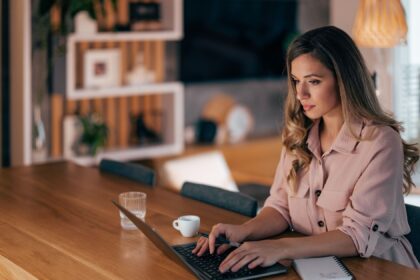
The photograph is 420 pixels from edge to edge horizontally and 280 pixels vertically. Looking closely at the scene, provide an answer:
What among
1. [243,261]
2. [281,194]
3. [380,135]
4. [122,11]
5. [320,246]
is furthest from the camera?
[122,11]

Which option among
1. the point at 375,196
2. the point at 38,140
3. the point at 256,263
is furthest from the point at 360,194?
A: the point at 38,140

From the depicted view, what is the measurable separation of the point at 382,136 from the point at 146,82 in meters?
3.97

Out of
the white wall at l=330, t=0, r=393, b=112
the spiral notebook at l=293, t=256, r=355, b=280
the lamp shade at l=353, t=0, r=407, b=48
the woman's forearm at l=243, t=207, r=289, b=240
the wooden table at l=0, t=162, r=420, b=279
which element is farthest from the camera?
the white wall at l=330, t=0, r=393, b=112

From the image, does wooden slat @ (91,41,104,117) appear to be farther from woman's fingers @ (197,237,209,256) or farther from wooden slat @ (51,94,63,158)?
woman's fingers @ (197,237,209,256)

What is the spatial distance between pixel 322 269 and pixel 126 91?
3969 mm

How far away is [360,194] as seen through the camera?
2641 mm

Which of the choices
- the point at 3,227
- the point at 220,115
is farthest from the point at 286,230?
the point at 220,115

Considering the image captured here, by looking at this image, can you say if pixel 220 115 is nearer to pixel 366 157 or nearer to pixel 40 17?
pixel 40 17

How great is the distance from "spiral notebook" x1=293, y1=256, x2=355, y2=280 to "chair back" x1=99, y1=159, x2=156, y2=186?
138 centimetres

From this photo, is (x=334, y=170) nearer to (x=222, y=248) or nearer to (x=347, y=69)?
(x=347, y=69)

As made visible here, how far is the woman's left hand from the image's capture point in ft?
7.93

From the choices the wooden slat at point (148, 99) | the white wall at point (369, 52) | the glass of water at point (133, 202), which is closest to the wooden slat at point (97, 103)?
the wooden slat at point (148, 99)

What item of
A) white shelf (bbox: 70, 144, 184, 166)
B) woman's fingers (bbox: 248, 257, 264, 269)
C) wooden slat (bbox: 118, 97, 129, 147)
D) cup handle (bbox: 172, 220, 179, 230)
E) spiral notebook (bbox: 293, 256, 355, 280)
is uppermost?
woman's fingers (bbox: 248, 257, 264, 269)

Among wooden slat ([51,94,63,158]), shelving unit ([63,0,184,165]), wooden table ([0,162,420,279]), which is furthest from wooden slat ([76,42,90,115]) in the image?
wooden table ([0,162,420,279])
